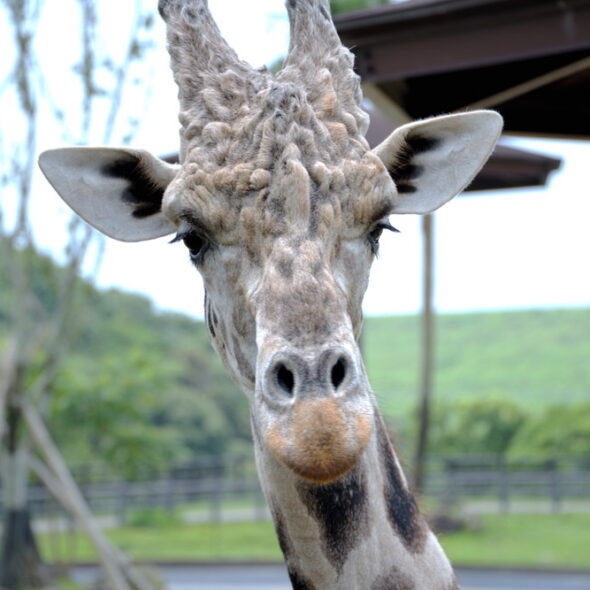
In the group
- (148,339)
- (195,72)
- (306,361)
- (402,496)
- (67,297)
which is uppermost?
(195,72)

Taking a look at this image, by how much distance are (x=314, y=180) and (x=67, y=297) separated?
32.1ft

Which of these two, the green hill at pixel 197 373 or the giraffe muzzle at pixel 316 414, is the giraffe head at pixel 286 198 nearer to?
the giraffe muzzle at pixel 316 414

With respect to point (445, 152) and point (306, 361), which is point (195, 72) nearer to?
point (445, 152)

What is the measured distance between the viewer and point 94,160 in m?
3.67

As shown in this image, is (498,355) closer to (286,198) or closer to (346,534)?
(346,534)

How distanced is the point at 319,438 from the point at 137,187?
5.11ft

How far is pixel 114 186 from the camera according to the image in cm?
371

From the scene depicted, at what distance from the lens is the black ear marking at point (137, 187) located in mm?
3674

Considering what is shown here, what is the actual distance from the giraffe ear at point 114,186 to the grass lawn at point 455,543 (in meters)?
14.9

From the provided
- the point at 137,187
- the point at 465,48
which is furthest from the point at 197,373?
the point at 137,187

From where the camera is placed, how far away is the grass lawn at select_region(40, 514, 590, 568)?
64.8 feet

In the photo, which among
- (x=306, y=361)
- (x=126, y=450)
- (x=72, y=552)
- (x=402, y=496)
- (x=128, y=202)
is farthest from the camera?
(x=126, y=450)

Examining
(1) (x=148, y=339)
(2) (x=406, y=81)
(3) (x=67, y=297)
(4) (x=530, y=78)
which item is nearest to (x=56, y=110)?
(3) (x=67, y=297)

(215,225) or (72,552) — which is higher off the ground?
(215,225)
